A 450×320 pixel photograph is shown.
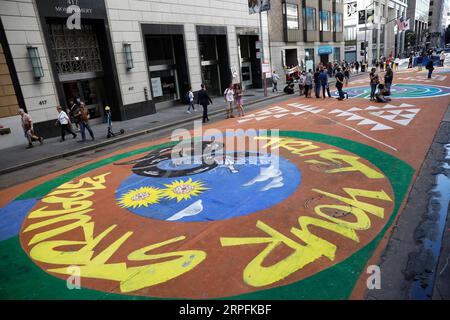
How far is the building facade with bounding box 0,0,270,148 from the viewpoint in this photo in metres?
15.1

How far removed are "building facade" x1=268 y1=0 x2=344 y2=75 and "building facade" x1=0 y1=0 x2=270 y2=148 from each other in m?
5.82

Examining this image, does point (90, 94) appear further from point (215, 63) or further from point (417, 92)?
point (417, 92)

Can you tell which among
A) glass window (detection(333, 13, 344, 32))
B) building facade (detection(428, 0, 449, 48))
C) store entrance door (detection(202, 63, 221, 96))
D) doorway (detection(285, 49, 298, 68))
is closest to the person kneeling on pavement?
store entrance door (detection(202, 63, 221, 96))

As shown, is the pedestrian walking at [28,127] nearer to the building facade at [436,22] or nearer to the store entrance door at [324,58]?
the store entrance door at [324,58]

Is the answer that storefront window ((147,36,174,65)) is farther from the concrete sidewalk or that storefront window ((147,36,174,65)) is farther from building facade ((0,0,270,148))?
the concrete sidewalk

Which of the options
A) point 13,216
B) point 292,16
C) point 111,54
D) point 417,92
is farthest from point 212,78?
point 13,216

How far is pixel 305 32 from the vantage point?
135ft

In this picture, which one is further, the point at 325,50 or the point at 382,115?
the point at 325,50

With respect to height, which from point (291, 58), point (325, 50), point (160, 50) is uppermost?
point (160, 50)

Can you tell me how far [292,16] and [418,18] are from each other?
109 metres

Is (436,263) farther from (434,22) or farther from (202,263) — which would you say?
(434,22)

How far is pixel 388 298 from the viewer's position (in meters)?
3.91

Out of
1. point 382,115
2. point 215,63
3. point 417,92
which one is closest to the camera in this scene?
point 382,115
